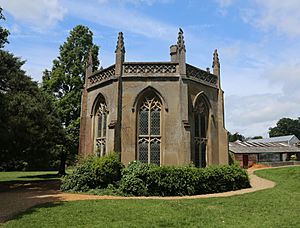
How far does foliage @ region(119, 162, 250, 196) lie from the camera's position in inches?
558

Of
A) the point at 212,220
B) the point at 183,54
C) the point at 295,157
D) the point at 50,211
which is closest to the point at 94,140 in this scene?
the point at 183,54

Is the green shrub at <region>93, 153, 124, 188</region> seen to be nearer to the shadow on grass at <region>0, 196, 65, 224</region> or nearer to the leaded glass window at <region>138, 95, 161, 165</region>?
the leaded glass window at <region>138, 95, 161, 165</region>

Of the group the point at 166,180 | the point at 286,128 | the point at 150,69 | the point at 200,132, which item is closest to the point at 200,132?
the point at 200,132

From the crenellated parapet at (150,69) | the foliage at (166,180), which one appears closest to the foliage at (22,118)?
the crenellated parapet at (150,69)

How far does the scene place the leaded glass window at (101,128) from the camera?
1903 cm

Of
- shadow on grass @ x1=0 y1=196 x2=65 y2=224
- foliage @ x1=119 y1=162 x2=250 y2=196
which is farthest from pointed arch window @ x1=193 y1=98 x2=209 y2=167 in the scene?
shadow on grass @ x1=0 y1=196 x2=65 y2=224

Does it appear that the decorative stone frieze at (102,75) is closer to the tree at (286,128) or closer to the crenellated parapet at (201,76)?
the crenellated parapet at (201,76)

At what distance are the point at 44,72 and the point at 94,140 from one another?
1695cm

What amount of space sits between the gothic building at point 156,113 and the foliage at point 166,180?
218cm

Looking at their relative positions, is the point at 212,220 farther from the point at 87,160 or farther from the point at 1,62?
the point at 1,62

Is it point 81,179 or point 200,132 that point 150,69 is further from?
point 81,179

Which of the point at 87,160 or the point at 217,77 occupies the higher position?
the point at 217,77

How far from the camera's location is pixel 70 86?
31734 millimetres

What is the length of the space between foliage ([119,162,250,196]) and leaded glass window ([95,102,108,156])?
14.3ft
